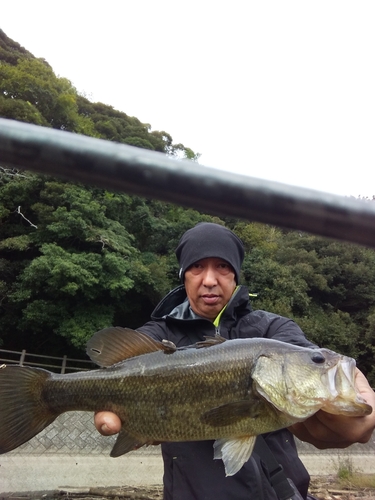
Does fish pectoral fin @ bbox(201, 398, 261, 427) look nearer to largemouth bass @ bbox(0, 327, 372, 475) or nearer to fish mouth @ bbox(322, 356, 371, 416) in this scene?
largemouth bass @ bbox(0, 327, 372, 475)

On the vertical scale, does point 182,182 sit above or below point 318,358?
above

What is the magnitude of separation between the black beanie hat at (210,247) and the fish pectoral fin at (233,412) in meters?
1.00

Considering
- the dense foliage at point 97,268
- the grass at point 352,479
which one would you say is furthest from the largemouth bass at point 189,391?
the dense foliage at point 97,268

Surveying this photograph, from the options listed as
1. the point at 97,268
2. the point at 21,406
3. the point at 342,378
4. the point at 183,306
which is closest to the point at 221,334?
the point at 183,306

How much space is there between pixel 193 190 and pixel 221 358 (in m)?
1.43

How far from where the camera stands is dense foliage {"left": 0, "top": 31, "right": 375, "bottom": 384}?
1616 cm

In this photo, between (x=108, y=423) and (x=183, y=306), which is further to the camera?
(x=183, y=306)

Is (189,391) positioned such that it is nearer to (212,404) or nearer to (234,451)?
(212,404)

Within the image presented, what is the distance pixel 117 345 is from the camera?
1.96 metres

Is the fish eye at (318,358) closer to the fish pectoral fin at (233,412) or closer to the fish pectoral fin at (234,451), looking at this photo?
the fish pectoral fin at (233,412)

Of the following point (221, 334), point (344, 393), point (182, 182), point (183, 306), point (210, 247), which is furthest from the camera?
point (183, 306)

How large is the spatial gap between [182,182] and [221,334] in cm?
198

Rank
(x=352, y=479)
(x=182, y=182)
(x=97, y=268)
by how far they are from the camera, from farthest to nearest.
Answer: (x=97, y=268), (x=352, y=479), (x=182, y=182)

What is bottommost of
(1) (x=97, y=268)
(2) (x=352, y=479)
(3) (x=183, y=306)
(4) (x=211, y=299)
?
(1) (x=97, y=268)
